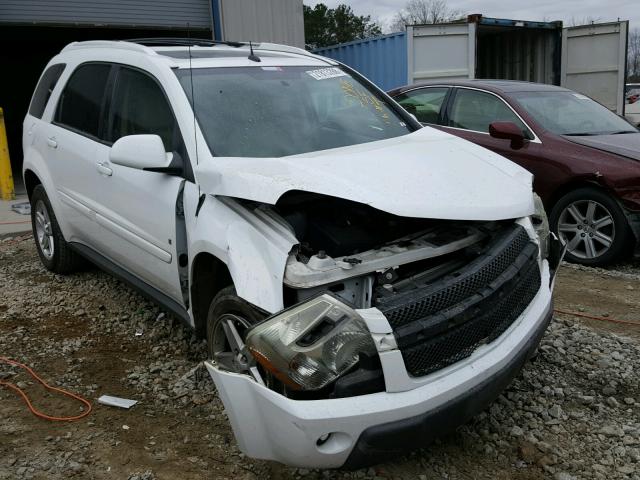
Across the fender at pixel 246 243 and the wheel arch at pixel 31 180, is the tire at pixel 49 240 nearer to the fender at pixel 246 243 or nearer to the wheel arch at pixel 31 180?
the wheel arch at pixel 31 180

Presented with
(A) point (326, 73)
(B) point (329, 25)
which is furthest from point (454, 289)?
(B) point (329, 25)

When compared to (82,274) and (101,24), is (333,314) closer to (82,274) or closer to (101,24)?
(82,274)

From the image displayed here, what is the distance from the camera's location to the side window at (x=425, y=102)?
6.75m

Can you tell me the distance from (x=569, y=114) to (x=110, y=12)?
339 inches

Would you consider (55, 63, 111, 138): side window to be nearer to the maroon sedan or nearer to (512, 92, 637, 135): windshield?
the maroon sedan

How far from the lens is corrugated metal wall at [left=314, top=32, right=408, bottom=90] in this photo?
11.5 m

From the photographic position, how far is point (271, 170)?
2.66 meters

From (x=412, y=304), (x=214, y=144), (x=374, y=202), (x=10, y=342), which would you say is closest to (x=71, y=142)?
(x=10, y=342)

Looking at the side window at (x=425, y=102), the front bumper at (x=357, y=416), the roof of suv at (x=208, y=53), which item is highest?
the roof of suv at (x=208, y=53)

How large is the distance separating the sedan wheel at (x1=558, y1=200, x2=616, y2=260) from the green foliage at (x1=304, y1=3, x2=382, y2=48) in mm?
35728

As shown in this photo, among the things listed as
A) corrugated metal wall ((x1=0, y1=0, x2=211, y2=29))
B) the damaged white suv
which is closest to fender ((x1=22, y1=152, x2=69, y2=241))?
the damaged white suv

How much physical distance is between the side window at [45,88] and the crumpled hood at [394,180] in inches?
100

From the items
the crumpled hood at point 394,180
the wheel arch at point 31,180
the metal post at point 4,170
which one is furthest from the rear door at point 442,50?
the crumpled hood at point 394,180

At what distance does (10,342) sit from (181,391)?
1.47 m
